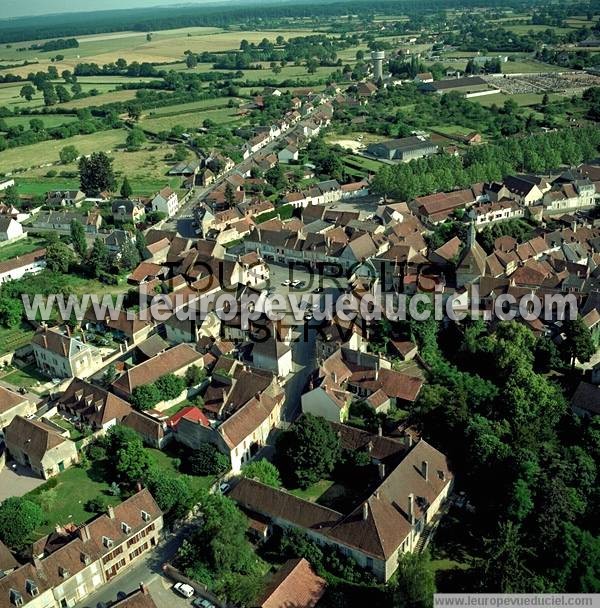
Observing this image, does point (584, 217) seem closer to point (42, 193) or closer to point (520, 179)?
point (520, 179)

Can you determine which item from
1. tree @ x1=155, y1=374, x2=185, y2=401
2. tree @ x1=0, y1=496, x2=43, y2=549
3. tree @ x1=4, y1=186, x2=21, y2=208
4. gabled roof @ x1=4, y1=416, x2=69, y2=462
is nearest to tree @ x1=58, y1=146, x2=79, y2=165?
tree @ x1=4, y1=186, x2=21, y2=208

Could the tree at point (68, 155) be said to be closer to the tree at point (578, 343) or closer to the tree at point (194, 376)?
the tree at point (194, 376)

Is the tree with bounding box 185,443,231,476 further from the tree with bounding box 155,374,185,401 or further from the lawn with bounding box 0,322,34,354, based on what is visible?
the lawn with bounding box 0,322,34,354

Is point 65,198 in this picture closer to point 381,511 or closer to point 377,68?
point 381,511

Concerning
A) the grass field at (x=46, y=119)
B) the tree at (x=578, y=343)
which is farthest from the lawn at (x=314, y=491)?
the grass field at (x=46, y=119)

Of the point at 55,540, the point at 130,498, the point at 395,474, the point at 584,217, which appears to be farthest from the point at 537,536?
the point at 584,217
